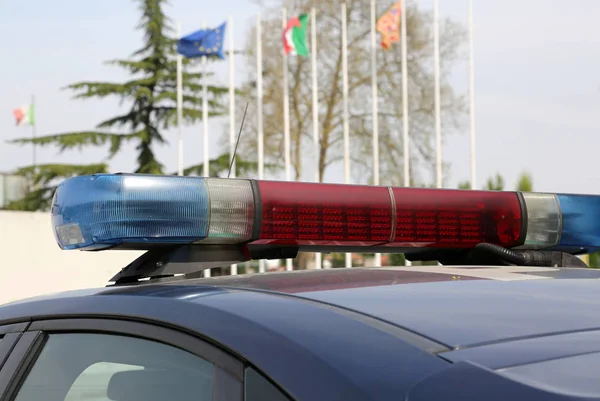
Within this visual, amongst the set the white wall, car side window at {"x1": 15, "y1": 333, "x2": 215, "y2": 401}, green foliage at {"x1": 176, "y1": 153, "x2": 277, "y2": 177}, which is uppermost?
green foliage at {"x1": 176, "y1": 153, "x2": 277, "y2": 177}

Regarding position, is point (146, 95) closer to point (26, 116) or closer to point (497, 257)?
point (26, 116)

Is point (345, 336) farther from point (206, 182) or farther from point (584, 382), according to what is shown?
point (206, 182)

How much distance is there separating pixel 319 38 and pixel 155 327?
27.9m

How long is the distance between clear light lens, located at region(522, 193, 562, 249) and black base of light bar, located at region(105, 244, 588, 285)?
7 cm

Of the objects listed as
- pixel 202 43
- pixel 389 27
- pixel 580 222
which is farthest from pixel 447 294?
pixel 389 27

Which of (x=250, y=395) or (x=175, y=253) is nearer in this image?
(x=250, y=395)

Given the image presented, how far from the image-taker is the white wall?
19.8m

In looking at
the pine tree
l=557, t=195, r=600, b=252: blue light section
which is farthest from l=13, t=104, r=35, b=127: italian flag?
l=557, t=195, r=600, b=252: blue light section

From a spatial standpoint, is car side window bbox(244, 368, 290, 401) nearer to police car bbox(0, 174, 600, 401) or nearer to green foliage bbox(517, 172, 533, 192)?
police car bbox(0, 174, 600, 401)

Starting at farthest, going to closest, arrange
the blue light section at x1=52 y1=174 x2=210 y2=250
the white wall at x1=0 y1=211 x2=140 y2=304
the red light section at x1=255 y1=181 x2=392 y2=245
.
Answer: the white wall at x1=0 y1=211 x2=140 y2=304, the red light section at x1=255 y1=181 x2=392 y2=245, the blue light section at x1=52 y1=174 x2=210 y2=250

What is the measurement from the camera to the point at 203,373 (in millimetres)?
1419

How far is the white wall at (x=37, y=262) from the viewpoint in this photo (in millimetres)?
19766

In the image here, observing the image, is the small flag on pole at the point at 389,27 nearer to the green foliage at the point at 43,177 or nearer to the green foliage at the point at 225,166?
the green foliage at the point at 225,166

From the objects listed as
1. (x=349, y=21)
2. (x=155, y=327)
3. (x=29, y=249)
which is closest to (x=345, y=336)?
(x=155, y=327)
